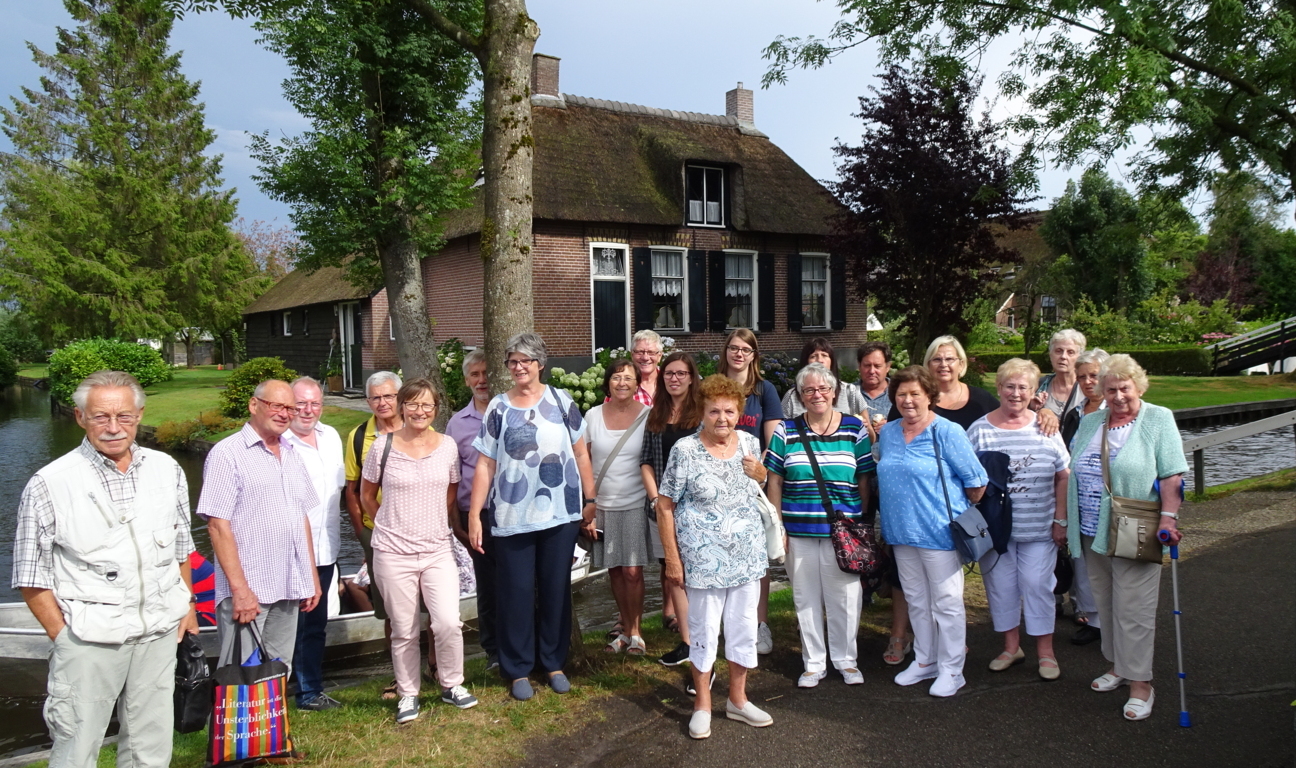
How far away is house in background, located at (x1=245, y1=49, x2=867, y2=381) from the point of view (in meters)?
19.2

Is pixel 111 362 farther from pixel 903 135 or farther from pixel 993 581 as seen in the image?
pixel 993 581

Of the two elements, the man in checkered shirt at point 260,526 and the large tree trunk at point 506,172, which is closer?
the man in checkered shirt at point 260,526

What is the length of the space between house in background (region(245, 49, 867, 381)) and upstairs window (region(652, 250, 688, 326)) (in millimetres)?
29

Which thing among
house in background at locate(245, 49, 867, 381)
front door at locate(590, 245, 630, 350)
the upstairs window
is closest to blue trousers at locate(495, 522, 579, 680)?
house in background at locate(245, 49, 867, 381)

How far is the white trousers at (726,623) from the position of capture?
14.0ft

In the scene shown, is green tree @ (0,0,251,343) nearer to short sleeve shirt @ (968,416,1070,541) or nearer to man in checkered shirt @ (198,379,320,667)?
man in checkered shirt @ (198,379,320,667)

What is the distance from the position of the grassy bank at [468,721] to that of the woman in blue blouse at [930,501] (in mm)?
1046

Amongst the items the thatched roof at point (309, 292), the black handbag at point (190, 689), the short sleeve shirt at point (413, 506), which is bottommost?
the black handbag at point (190, 689)

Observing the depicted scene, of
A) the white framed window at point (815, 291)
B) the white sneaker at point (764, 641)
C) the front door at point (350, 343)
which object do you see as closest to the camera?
the white sneaker at point (764, 641)

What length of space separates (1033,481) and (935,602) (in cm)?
86

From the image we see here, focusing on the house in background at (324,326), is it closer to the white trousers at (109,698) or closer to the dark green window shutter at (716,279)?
the dark green window shutter at (716,279)

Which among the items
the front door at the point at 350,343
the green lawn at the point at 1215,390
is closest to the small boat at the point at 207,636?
the green lawn at the point at 1215,390

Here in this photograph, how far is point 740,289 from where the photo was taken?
70.0 ft

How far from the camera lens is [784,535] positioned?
4641mm
